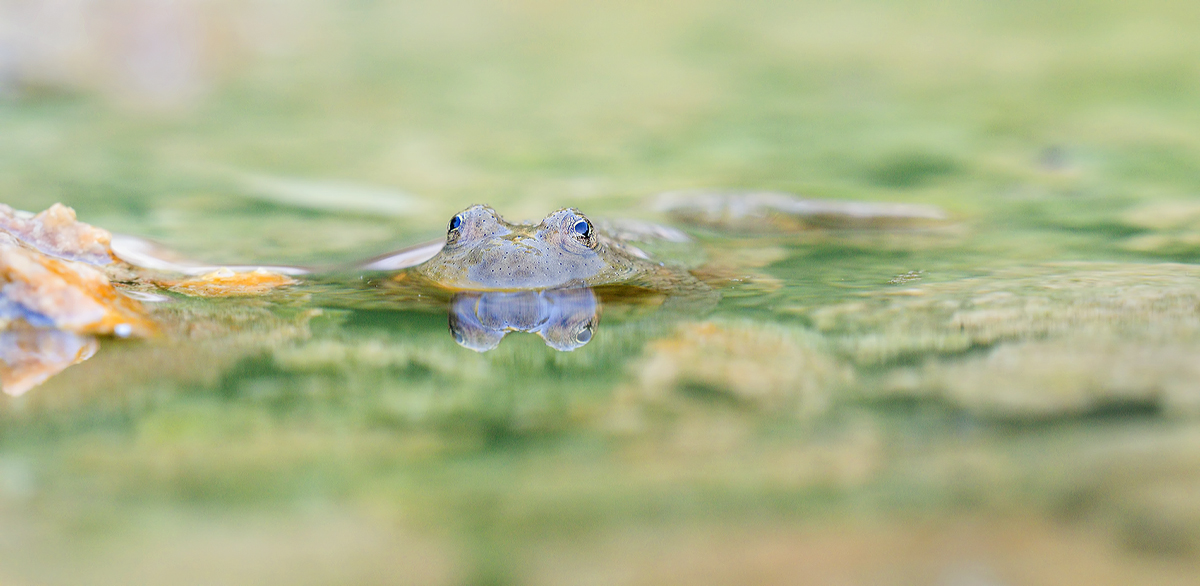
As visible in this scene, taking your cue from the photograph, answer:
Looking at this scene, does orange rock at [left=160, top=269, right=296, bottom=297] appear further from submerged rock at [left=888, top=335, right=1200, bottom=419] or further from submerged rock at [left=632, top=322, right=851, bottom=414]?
submerged rock at [left=888, top=335, right=1200, bottom=419]

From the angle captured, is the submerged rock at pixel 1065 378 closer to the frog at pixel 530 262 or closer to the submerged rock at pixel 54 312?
the frog at pixel 530 262

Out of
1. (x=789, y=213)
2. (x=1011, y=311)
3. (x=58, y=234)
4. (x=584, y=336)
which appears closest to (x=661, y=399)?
(x=584, y=336)

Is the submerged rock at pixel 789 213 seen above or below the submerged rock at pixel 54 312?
above

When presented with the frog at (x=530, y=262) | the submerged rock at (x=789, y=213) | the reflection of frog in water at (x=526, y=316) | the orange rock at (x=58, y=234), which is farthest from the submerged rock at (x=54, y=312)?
the submerged rock at (x=789, y=213)

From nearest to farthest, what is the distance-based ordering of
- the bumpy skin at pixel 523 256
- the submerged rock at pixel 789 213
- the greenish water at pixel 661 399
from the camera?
the greenish water at pixel 661 399, the bumpy skin at pixel 523 256, the submerged rock at pixel 789 213

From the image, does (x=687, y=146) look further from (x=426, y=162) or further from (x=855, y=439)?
(x=855, y=439)

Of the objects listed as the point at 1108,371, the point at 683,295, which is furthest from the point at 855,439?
the point at 683,295

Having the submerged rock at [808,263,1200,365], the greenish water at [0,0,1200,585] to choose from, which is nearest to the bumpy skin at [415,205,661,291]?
the greenish water at [0,0,1200,585]
